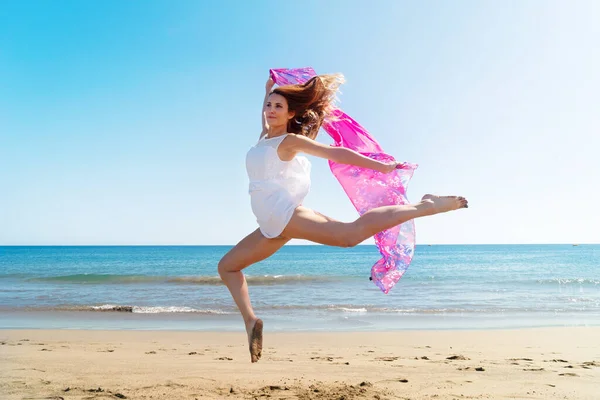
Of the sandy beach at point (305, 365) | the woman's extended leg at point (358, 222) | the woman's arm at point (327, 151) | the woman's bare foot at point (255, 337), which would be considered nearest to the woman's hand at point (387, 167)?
the woman's arm at point (327, 151)

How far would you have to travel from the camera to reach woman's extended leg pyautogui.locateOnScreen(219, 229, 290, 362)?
3.83 meters

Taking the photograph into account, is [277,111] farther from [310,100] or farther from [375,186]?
[375,186]

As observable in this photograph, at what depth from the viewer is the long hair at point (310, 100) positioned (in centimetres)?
395

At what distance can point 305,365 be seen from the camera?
6.45 meters

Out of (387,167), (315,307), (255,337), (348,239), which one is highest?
(387,167)

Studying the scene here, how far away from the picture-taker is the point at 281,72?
14.9ft

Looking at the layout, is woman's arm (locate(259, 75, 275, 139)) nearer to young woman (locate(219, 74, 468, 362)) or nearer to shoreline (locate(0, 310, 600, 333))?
young woman (locate(219, 74, 468, 362))

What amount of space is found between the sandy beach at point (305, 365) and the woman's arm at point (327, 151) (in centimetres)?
225

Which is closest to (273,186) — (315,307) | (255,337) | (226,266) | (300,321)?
(226,266)

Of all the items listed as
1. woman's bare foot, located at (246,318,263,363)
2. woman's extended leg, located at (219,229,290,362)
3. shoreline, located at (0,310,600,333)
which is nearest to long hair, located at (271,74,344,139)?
woman's extended leg, located at (219,229,290,362)

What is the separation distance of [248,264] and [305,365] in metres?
2.98

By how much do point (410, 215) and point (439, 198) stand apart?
0.25 metres

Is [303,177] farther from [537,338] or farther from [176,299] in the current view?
[176,299]

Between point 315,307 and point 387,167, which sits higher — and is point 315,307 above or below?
below
